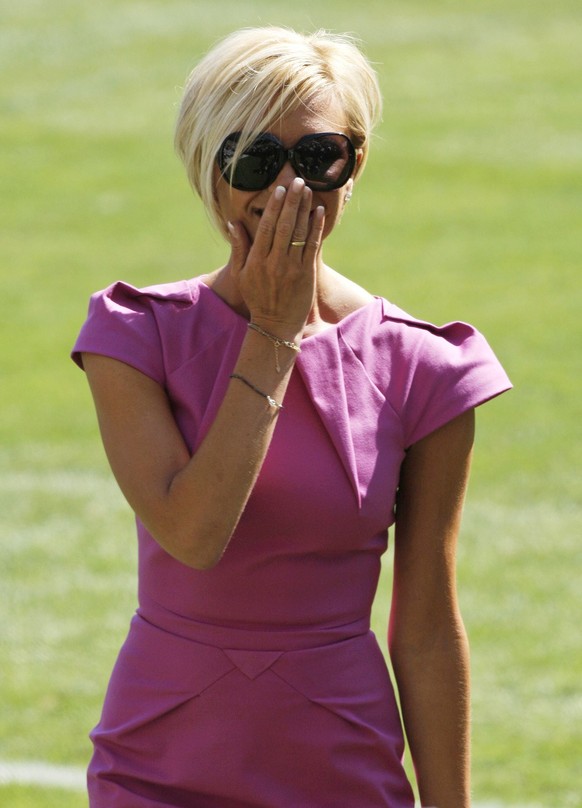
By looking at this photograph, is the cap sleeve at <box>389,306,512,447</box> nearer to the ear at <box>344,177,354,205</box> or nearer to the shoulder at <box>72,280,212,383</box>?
the ear at <box>344,177,354,205</box>

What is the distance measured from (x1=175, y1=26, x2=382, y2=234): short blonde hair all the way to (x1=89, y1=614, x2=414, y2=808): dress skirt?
83 cm

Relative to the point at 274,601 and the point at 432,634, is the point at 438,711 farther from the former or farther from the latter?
the point at 274,601

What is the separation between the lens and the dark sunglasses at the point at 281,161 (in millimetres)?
2771

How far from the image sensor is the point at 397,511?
10.00 feet

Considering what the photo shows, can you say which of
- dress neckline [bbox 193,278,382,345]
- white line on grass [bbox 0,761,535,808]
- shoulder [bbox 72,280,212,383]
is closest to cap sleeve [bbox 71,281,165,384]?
shoulder [bbox 72,280,212,383]

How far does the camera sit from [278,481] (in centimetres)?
282

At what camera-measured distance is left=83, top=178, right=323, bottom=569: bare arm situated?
2.68 meters

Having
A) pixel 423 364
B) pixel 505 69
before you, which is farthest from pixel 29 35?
pixel 423 364

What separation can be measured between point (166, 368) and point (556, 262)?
15.5 m

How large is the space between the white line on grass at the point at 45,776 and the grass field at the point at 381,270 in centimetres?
9

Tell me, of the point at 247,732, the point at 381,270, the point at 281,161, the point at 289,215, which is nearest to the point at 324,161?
the point at 281,161

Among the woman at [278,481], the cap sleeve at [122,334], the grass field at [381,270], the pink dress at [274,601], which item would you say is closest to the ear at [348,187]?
the woman at [278,481]

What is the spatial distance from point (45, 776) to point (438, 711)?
13.4 feet

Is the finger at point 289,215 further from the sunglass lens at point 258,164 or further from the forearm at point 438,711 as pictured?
the forearm at point 438,711
